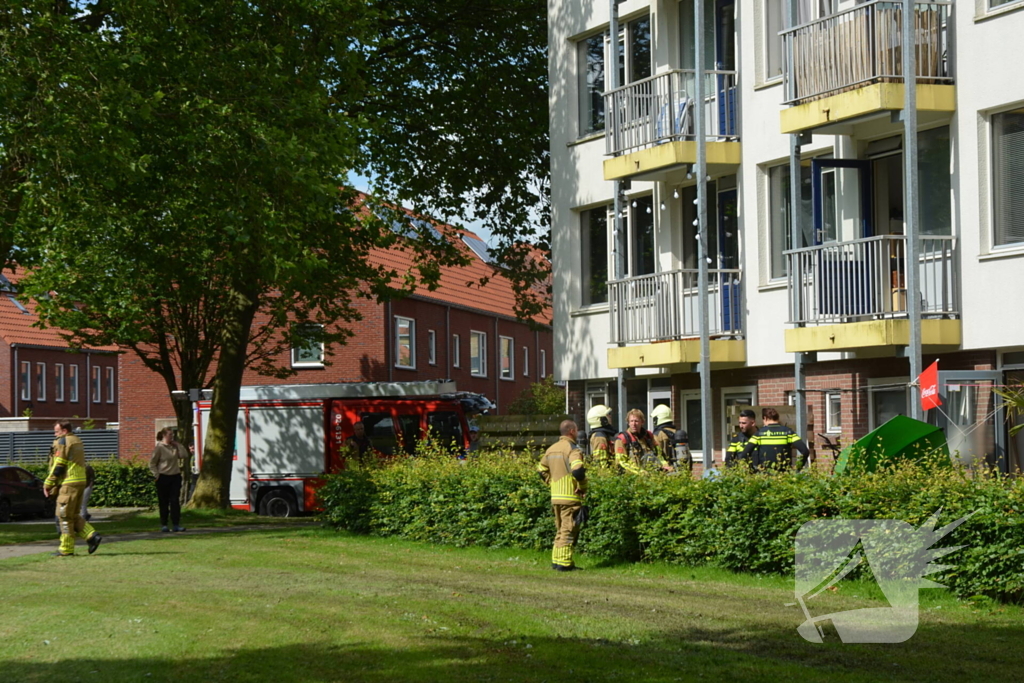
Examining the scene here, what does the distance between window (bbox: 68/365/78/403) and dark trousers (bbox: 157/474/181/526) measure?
4790 centimetres

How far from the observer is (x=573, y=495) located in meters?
15.8

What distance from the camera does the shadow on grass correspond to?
29.8 ft

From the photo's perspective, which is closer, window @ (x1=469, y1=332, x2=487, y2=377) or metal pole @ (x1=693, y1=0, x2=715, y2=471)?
metal pole @ (x1=693, y1=0, x2=715, y2=471)

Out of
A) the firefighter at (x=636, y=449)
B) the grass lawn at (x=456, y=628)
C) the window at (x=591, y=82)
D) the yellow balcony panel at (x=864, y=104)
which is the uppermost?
the window at (x=591, y=82)

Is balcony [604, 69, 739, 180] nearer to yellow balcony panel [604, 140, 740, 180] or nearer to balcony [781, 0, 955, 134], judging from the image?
yellow balcony panel [604, 140, 740, 180]

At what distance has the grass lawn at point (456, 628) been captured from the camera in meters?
9.35

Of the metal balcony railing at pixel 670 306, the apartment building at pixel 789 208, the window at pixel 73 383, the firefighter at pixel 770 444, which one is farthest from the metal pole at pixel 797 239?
the window at pixel 73 383

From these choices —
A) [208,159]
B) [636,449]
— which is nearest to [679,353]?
[636,449]

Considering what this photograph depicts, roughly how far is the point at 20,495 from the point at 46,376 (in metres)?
33.4

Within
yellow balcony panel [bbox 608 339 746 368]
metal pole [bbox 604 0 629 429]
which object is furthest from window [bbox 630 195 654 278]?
yellow balcony panel [bbox 608 339 746 368]

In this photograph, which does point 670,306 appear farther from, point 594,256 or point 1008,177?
point 1008,177

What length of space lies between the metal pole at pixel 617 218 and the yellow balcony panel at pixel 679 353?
63 centimetres

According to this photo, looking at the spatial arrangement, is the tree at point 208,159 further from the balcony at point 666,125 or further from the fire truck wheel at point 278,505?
the balcony at point 666,125

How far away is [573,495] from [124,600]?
4926mm
